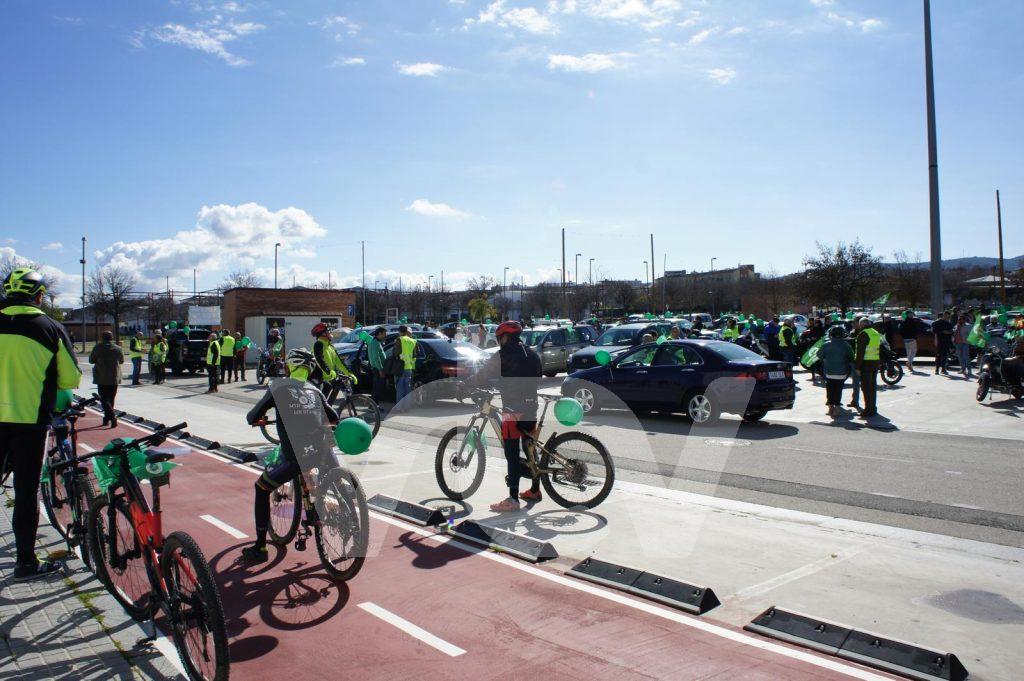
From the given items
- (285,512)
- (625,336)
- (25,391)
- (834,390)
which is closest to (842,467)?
(834,390)

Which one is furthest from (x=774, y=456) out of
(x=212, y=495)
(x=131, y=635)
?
(x=131, y=635)

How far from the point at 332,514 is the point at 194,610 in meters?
1.61

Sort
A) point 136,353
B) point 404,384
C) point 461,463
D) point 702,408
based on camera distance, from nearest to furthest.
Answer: point 461,463 < point 702,408 < point 404,384 < point 136,353

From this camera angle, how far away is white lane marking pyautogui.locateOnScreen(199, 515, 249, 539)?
6.73 meters

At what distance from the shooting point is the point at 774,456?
10.1m

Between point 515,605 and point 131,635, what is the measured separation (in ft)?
7.64

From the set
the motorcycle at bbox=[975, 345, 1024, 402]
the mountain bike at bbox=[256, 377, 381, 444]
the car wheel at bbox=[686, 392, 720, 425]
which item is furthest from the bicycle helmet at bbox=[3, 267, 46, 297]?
the motorcycle at bbox=[975, 345, 1024, 402]

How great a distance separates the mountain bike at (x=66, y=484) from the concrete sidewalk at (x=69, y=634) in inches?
15.4

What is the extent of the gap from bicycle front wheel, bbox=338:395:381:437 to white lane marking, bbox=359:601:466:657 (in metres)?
6.64

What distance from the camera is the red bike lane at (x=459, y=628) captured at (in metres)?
4.02

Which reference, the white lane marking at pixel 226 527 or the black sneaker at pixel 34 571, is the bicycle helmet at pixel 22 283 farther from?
the white lane marking at pixel 226 527

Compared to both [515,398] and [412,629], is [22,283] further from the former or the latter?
[515,398]

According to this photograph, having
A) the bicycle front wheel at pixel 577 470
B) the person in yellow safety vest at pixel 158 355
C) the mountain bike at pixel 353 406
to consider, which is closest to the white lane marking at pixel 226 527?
the bicycle front wheel at pixel 577 470

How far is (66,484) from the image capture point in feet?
19.6
